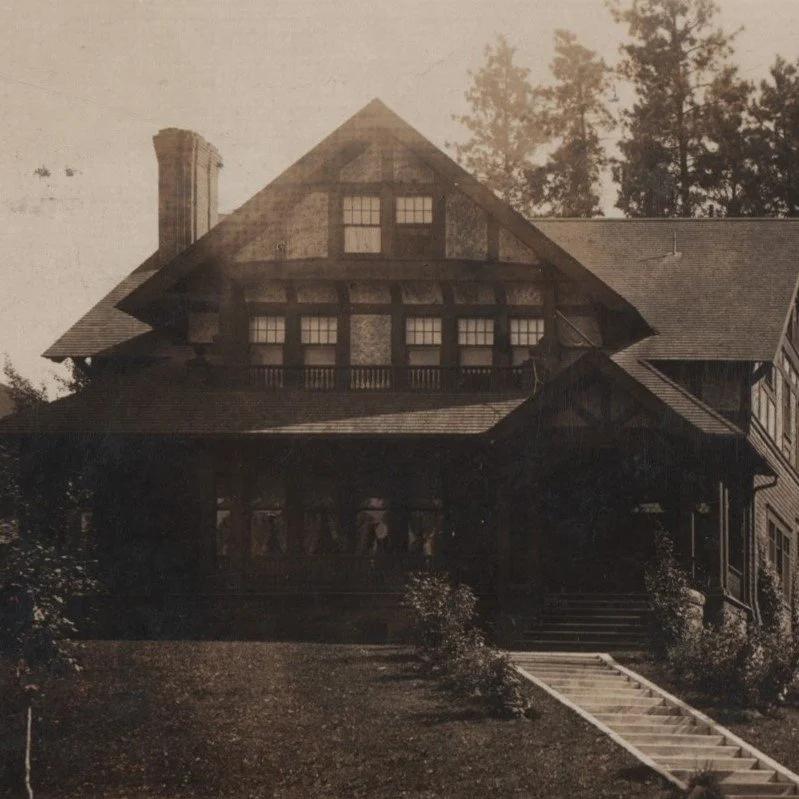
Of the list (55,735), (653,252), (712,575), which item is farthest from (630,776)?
(653,252)

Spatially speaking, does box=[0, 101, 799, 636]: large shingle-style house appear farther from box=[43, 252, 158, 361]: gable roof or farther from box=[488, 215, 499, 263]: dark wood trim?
box=[43, 252, 158, 361]: gable roof

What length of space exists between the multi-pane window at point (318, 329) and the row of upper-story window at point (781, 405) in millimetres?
8607

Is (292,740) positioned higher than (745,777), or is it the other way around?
(292,740)

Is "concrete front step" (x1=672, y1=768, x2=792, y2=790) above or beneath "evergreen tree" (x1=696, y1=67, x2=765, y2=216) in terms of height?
beneath

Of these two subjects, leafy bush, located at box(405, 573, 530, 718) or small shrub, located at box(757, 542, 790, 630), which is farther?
small shrub, located at box(757, 542, 790, 630)

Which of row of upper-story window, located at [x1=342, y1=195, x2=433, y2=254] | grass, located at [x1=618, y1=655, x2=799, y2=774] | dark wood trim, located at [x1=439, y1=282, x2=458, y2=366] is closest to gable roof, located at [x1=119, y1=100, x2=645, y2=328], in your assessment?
row of upper-story window, located at [x1=342, y1=195, x2=433, y2=254]

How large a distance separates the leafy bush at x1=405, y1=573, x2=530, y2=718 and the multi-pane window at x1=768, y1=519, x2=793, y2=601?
10483 millimetres

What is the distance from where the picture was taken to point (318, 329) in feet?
105

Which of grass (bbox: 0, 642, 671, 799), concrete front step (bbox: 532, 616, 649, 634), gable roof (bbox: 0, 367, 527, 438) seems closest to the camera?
grass (bbox: 0, 642, 671, 799)

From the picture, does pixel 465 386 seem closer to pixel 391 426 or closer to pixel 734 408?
pixel 391 426

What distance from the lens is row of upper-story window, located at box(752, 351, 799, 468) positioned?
33344 millimetres

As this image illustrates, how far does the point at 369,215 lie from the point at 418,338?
2640 millimetres

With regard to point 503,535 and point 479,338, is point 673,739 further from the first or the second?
point 479,338

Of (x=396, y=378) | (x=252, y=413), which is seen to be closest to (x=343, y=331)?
(x=396, y=378)
